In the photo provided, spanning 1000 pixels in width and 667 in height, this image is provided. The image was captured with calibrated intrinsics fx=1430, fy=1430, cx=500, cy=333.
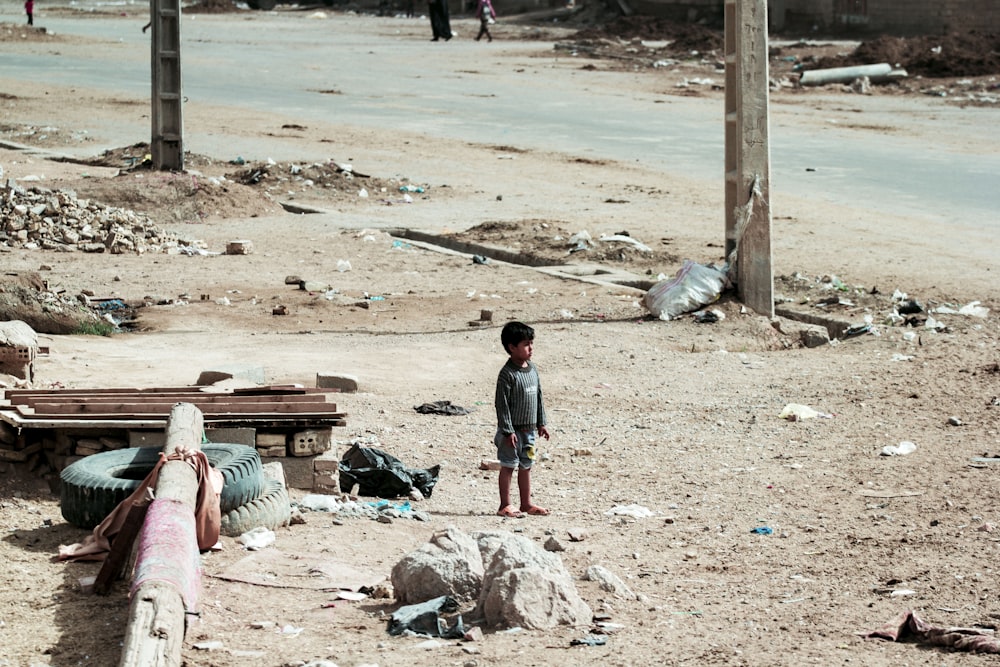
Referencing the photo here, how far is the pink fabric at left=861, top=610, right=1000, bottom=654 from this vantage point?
504 centimetres

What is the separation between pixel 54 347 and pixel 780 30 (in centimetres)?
3677

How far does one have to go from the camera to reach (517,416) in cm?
710

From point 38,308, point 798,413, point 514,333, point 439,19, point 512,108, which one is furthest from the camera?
point 439,19

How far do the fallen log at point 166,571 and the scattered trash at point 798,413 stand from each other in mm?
3985

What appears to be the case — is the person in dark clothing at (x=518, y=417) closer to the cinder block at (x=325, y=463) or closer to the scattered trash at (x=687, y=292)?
the cinder block at (x=325, y=463)

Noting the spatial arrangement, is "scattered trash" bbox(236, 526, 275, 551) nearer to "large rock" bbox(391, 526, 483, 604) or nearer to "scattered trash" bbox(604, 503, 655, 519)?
"large rock" bbox(391, 526, 483, 604)

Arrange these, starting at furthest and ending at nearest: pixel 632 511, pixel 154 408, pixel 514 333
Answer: pixel 154 408
pixel 632 511
pixel 514 333

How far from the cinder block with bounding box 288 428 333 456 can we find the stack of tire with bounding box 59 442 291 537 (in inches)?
17.3

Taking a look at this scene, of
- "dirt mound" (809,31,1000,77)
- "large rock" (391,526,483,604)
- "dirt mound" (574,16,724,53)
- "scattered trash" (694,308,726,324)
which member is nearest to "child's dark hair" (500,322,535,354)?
"large rock" (391,526,483,604)

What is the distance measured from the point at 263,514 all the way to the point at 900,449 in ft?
12.1

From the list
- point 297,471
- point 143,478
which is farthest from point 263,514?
point 297,471

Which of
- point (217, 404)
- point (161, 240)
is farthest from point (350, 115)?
point (217, 404)

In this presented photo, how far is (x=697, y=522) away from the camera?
697 centimetres

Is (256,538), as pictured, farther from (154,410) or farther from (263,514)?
(154,410)
